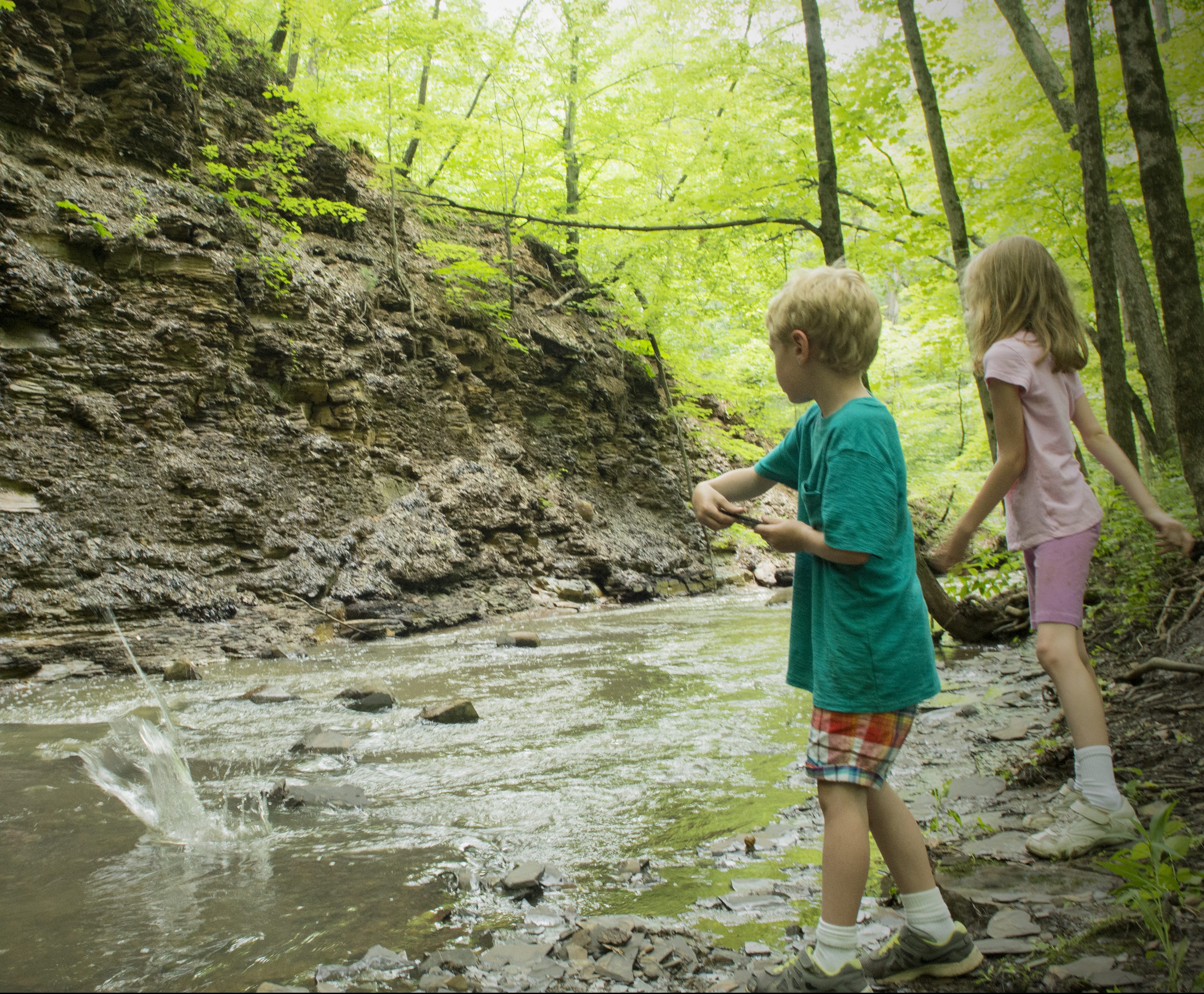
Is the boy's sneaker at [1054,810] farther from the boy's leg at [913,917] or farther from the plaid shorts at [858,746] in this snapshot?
the plaid shorts at [858,746]

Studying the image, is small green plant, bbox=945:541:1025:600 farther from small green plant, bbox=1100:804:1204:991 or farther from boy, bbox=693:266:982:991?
boy, bbox=693:266:982:991

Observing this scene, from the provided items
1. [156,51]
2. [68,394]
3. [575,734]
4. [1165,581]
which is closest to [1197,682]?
[1165,581]

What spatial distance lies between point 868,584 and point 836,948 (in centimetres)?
82

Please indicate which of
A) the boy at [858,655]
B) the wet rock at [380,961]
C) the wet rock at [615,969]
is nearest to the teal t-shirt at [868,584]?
the boy at [858,655]

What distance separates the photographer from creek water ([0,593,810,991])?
2182mm

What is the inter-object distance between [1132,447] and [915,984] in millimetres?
5773

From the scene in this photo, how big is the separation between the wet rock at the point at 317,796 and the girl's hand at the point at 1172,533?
332 cm

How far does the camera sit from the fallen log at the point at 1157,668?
3.16m

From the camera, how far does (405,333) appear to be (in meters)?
13.5

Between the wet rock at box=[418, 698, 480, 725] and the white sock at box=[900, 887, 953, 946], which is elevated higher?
the white sock at box=[900, 887, 953, 946]

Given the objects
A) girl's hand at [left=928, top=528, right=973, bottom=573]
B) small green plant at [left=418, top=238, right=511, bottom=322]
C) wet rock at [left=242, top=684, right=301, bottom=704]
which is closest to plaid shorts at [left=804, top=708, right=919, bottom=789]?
girl's hand at [left=928, top=528, right=973, bottom=573]

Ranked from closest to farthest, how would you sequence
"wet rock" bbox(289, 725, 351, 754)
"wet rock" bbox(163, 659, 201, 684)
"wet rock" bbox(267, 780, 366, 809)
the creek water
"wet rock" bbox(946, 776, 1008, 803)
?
the creek water → "wet rock" bbox(946, 776, 1008, 803) → "wet rock" bbox(267, 780, 366, 809) → "wet rock" bbox(289, 725, 351, 754) → "wet rock" bbox(163, 659, 201, 684)

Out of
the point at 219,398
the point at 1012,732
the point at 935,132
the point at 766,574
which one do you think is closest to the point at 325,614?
the point at 219,398

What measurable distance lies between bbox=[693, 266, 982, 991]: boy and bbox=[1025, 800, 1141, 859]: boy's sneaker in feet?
2.25
